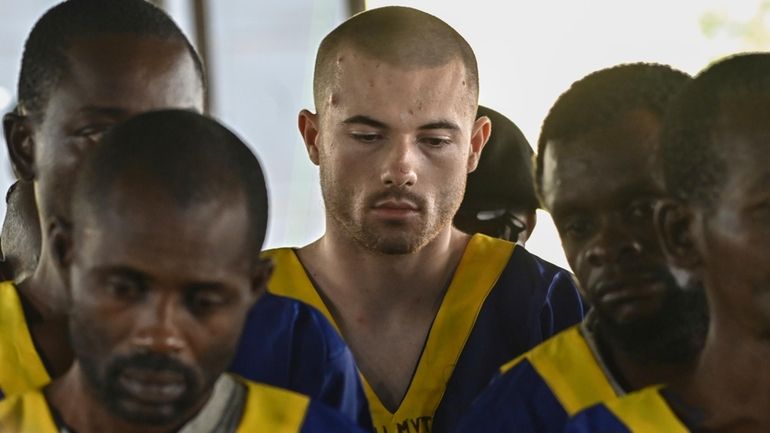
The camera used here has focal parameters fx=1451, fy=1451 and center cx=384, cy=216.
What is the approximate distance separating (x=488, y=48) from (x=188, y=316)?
11.3 feet

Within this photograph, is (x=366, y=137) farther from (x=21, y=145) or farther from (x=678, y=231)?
(x=678, y=231)

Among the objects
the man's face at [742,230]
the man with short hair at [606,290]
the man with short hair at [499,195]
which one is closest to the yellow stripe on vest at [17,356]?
the man with short hair at [606,290]

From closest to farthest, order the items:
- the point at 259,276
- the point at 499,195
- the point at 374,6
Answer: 1. the point at 259,276
2. the point at 499,195
3. the point at 374,6

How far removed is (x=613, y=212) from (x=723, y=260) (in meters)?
0.28

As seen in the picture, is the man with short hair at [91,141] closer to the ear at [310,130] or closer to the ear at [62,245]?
the ear at [62,245]

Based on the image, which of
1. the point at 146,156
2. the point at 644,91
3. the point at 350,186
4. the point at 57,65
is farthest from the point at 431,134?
the point at 146,156

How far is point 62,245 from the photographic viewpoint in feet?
4.41

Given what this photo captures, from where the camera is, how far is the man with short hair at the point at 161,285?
1247mm

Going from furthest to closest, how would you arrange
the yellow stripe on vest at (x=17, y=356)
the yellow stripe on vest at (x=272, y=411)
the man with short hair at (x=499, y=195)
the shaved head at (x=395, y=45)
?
the man with short hair at (x=499, y=195) → the shaved head at (x=395, y=45) → the yellow stripe on vest at (x=17, y=356) → the yellow stripe on vest at (x=272, y=411)

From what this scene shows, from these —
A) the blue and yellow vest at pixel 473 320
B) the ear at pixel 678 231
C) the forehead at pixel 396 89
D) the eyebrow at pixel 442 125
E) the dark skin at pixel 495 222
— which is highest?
the forehead at pixel 396 89

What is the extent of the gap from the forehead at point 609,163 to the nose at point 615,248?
45 millimetres

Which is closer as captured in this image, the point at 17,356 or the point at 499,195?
the point at 17,356

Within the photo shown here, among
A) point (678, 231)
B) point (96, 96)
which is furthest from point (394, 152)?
point (678, 231)

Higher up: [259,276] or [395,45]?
[395,45]
